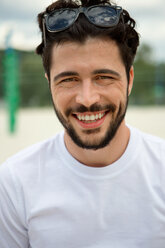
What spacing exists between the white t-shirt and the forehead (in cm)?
50

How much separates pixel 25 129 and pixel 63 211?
895 centimetres

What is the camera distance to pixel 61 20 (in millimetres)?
2018

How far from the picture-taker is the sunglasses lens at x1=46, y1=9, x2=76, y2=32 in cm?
201

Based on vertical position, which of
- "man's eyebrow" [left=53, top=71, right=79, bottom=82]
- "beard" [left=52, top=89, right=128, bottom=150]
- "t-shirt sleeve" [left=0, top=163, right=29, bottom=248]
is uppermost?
"man's eyebrow" [left=53, top=71, right=79, bottom=82]

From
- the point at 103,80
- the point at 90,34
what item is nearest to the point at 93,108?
the point at 103,80

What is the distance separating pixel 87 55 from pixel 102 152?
0.56m

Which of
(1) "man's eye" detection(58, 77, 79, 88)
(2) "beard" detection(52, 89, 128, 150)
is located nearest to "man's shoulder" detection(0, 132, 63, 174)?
(2) "beard" detection(52, 89, 128, 150)

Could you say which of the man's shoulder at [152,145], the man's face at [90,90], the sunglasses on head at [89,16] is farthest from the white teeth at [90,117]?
the sunglasses on head at [89,16]

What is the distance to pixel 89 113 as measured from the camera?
76.9 inches

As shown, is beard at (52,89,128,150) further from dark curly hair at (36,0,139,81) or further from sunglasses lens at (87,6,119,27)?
sunglasses lens at (87,6,119,27)

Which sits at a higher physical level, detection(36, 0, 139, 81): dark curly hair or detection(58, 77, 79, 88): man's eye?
detection(36, 0, 139, 81): dark curly hair

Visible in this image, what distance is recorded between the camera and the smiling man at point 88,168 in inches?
75.0

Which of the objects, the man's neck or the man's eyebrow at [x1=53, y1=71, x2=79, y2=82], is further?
the man's neck

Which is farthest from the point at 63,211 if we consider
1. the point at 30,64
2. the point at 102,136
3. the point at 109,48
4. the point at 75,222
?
the point at 30,64
